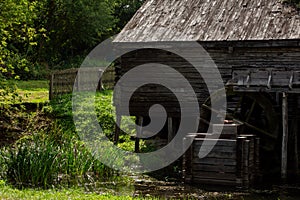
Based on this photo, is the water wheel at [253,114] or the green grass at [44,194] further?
the water wheel at [253,114]

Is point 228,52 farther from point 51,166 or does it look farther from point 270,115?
point 51,166

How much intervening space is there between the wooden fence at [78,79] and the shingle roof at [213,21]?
695 cm

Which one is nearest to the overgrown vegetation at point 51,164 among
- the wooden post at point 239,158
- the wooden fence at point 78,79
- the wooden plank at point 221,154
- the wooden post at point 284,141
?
the wooden plank at point 221,154

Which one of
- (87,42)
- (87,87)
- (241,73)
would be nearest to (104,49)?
(87,42)

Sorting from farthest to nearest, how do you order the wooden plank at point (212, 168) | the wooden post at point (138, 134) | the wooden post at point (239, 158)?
the wooden post at point (138, 134) < the wooden plank at point (212, 168) < the wooden post at point (239, 158)

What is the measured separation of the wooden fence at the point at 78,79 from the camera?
25.6m

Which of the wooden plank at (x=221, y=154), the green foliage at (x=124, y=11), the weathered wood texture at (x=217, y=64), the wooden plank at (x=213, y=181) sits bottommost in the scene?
the wooden plank at (x=213, y=181)

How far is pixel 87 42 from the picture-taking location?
39.2 meters

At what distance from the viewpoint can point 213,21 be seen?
60.3 feet

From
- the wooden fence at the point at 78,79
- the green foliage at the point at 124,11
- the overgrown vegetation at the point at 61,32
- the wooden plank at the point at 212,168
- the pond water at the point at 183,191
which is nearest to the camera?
the pond water at the point at 183,191

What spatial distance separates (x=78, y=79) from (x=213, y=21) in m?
11.0

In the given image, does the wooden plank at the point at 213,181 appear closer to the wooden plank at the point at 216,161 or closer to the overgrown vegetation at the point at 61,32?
the wooden plank at the point at 216,161

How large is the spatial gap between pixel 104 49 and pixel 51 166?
29.4m

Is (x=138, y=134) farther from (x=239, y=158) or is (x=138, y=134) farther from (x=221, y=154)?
(x=239, y=158)
